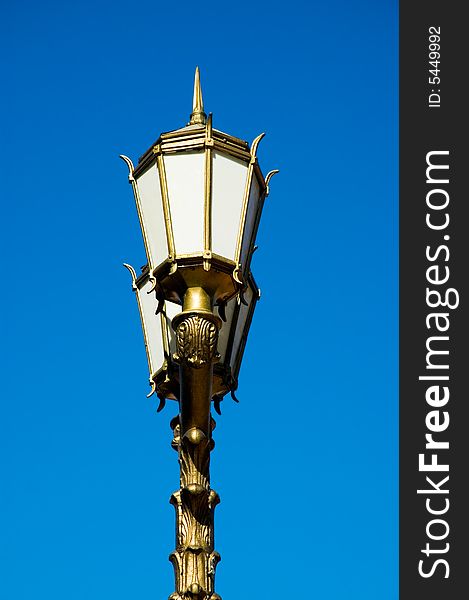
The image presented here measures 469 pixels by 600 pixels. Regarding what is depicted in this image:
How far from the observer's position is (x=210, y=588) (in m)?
6.42

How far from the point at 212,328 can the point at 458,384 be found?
3385mm

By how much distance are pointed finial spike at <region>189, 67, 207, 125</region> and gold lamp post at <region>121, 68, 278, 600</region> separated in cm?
71

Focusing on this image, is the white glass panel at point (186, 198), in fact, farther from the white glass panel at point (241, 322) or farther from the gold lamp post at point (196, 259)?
the white glass panel at point (241, 322)

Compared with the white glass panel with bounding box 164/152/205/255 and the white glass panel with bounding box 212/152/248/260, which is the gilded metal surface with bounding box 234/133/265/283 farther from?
the white glass panel with bounding box 164/152/205/255

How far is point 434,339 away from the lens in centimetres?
935

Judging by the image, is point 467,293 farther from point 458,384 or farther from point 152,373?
point 152,373

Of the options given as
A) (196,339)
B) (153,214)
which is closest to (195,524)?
(196,339)

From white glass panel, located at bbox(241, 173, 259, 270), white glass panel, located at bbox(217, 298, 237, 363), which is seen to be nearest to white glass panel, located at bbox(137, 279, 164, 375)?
white glass panel, located at bbox(217, 298, 237, 363)

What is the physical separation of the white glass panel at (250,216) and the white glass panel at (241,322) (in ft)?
2.77

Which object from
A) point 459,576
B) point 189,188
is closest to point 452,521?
point 459,576

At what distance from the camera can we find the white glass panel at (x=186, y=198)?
6398 mm

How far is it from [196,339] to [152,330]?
1.44 m

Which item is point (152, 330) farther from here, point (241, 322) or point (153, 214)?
point (153, 214)

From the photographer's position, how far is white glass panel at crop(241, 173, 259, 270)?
6601 millimetres
